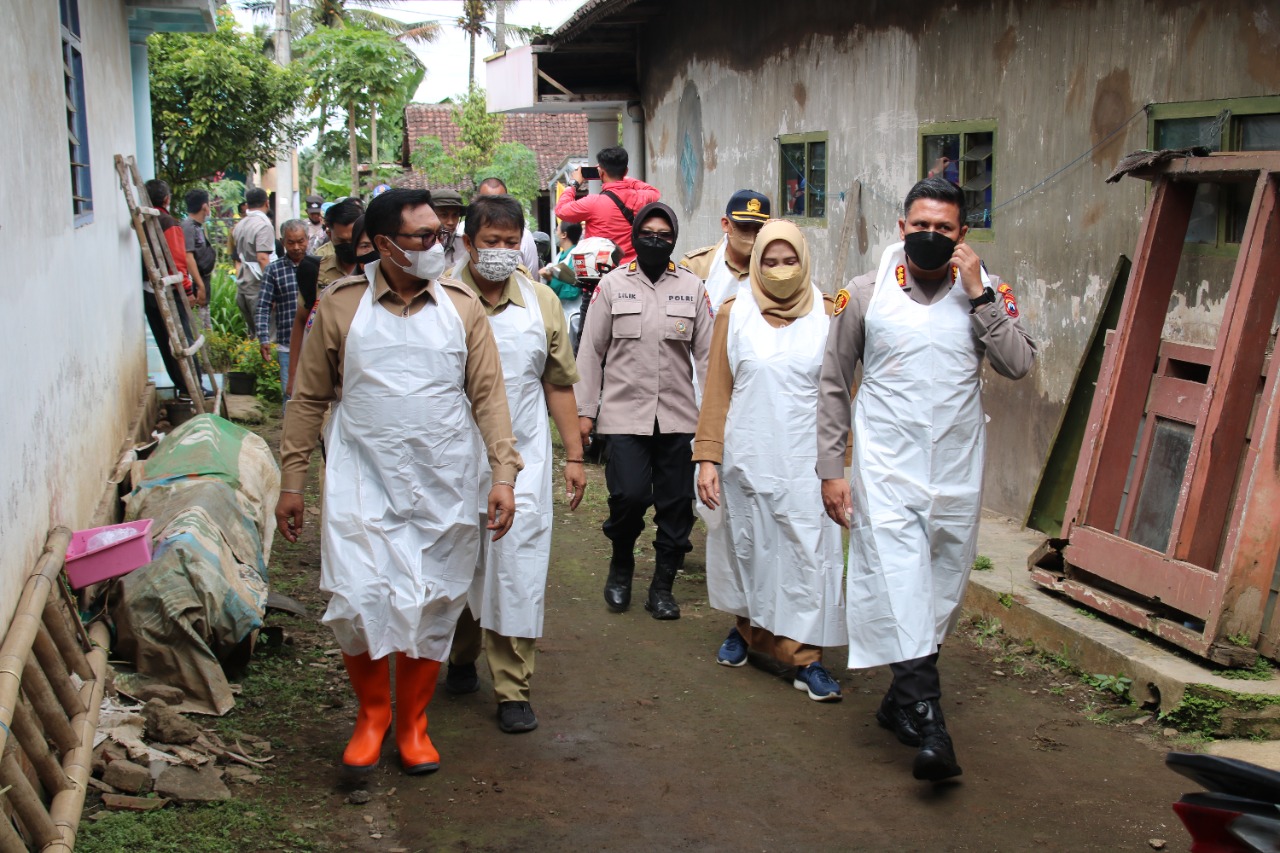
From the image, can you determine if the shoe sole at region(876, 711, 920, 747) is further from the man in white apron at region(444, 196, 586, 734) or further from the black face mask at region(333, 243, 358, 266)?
the black face mask at region(333, 243, 358, 266)

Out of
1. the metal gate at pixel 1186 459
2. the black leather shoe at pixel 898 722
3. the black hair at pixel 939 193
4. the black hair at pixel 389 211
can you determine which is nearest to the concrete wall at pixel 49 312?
the black hair at pixel 389 211

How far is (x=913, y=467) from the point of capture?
4590 mm

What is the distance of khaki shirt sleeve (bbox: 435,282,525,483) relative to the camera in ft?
14.7

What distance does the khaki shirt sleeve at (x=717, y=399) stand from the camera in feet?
18.4

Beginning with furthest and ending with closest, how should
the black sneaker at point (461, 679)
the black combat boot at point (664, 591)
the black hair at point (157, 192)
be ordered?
the black hair at point (157, 192) < the black combat boot at point (664, 591) < the black sneaker at point (461, 679)

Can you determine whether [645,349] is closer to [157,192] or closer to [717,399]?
[717,399]

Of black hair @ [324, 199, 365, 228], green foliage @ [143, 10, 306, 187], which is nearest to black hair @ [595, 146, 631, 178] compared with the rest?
black hair @ [324, 199, 365, 228]

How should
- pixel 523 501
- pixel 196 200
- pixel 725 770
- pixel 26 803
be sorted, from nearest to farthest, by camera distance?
pixel 26 803 → pixel 725 770 → pixel 523 501 → pixel 196 200

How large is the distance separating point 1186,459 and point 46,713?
4.51 metres

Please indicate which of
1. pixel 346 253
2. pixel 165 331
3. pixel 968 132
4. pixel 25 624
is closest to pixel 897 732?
pixel 25 624

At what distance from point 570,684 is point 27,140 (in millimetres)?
3196

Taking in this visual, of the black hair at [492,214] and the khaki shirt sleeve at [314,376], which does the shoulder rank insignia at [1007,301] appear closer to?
the black hair at [492,214]

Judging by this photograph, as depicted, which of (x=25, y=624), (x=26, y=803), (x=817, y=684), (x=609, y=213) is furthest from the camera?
(x=609, y=213)

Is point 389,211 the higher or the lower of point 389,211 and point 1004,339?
the higher
